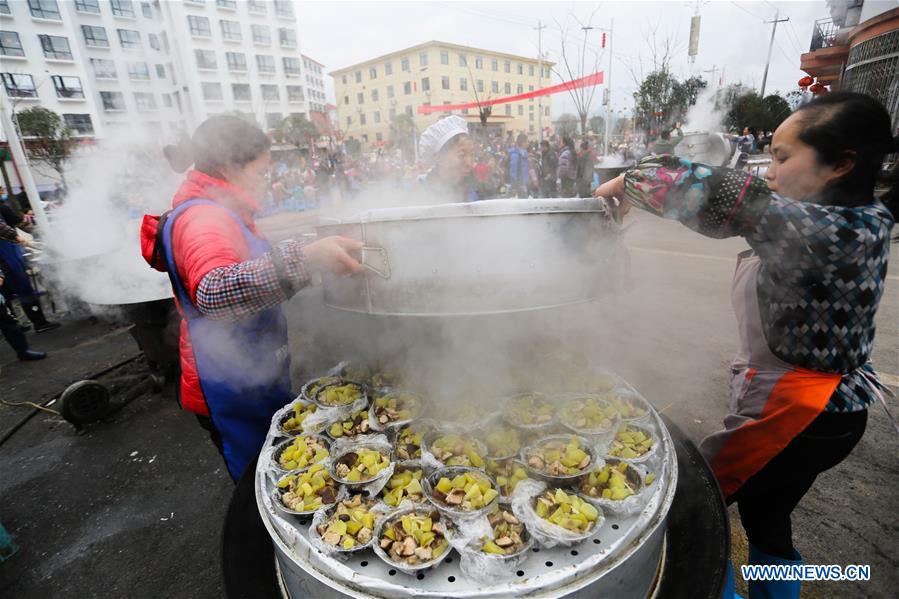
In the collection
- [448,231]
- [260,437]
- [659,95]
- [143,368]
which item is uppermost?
[659,95]

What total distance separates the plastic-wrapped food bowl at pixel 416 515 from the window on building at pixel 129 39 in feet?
16.0

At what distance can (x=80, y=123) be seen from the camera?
5.68 m

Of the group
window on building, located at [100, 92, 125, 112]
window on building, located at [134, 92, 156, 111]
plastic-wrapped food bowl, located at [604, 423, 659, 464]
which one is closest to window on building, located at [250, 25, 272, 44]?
window on building, located at [134, 92, 156, 111]

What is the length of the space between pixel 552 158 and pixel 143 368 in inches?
456

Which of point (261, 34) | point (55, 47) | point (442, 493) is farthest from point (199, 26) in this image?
point (442, 493)

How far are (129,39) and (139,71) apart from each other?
27 centimetres

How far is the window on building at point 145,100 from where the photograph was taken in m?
4.33

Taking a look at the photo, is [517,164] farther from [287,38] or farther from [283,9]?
[283,9]

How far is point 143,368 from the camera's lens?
4.76 metres

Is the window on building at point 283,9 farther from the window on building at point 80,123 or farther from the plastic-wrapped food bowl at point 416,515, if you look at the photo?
the plastic-wrapped food bowl at point 416,515

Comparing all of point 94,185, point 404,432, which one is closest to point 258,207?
point 404,432

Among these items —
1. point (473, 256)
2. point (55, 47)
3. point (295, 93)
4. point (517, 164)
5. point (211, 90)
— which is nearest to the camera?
point (473, 256)

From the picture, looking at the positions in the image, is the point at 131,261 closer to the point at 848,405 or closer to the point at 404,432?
the point at 404,432

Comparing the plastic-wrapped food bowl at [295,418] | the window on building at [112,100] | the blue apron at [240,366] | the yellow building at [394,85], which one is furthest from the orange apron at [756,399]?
the yellow building at [394,85]
